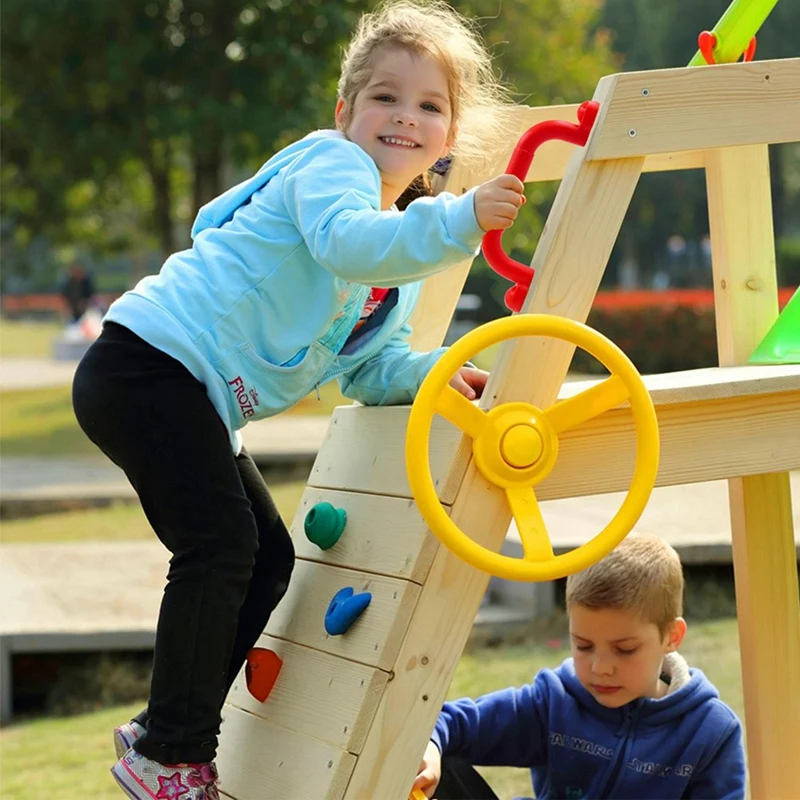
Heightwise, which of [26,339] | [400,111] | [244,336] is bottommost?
[26,339]

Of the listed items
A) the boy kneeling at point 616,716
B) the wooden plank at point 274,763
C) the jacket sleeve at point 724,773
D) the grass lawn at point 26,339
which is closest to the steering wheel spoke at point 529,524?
the wooden plank at point 274,763

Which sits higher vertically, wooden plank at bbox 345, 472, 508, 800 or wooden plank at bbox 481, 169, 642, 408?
wooden plank at bbox 481, 169, 642, 408

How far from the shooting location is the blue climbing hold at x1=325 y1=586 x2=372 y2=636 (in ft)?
7.02

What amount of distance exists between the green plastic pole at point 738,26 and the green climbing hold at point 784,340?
1.50ft

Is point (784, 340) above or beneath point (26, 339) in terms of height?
above

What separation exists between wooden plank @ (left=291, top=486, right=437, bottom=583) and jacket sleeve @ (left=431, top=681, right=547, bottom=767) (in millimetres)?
421

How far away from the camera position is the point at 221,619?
2.12 meters

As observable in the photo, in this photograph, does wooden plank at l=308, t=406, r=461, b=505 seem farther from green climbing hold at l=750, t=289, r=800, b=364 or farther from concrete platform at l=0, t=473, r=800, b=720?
concrete platform at l=0, t=473, r=800, b=720

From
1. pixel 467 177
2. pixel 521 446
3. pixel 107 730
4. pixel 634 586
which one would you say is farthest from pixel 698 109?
pixel 107 730

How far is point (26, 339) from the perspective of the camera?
92.2 feet

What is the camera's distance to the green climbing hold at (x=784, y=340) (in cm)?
244

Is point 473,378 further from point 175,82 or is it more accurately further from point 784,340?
point 175,82

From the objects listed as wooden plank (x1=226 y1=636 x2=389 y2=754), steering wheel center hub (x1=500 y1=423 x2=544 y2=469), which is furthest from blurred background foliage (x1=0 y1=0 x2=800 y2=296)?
steering wheel center hub (x1=500 y1=423 x2=544 y2=469)

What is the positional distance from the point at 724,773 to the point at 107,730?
2.01 metres
